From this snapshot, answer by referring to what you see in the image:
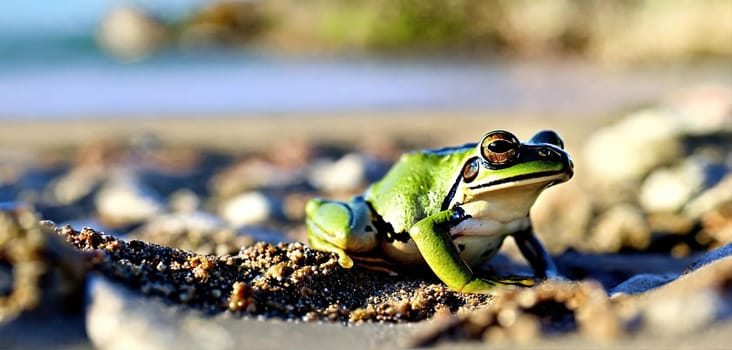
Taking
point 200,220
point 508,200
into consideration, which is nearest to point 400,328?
point 508,200

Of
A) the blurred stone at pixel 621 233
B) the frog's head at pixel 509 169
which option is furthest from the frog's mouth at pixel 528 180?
the blurred stone at pixel 621 233

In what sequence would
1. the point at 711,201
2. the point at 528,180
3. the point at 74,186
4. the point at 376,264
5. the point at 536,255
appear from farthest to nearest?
1. the point at 74,186
2. the point at 711,201
3. the point at 536,255
4. the point at 376,264
5. the point at 528,180

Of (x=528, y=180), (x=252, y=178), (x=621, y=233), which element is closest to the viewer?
(x=528, y=180)

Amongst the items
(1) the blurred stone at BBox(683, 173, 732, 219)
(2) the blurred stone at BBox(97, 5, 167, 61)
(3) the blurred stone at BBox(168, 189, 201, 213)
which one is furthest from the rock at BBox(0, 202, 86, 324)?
(2) the blurred stone at BBox(97, 5, 167, 61)

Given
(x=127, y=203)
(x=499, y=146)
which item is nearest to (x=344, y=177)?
(x=127, y=203)

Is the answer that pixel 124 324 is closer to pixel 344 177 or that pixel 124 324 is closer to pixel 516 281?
pixel 516 281

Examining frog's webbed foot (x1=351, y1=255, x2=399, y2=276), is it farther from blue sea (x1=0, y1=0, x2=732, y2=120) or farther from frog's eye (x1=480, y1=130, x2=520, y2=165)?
blue sea (x1=0, y1=0, x2=732, y2=120)
